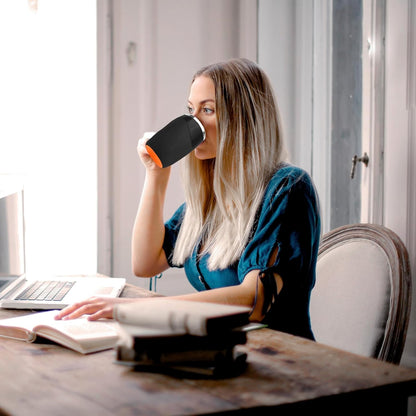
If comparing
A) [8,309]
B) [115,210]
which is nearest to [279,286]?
[8,309]

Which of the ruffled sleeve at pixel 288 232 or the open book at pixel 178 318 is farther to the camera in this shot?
the ruffled sleeve at pixel 288 232

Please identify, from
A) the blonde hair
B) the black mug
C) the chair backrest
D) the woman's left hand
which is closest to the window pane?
the chair backrest

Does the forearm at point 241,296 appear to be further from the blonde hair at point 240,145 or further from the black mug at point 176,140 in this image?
the black mug at point 176,140

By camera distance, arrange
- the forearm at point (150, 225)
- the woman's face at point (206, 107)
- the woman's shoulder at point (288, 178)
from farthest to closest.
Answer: the forearm at point (150, 225)
the woman's face at point (206, 107)
the woman's shoulder at point (288, 178)

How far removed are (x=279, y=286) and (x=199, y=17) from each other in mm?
1884

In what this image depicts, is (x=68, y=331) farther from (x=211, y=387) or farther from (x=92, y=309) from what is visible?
(x=211, y=387)


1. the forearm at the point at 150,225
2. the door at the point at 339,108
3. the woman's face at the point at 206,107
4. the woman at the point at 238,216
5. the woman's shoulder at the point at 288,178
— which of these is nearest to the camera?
the woman at the point at 238,216

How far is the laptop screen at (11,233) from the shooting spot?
5.61 feet

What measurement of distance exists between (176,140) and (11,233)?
607mm

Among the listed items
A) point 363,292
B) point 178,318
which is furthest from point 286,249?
point 178,318

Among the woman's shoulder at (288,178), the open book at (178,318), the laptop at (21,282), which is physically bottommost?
the laptop at (21,282)

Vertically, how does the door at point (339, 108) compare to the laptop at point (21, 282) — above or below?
above

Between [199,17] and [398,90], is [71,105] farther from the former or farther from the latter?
[398,90]

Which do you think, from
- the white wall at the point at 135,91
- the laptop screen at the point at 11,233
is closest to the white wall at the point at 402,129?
the laptop screen at the point at 11,233
